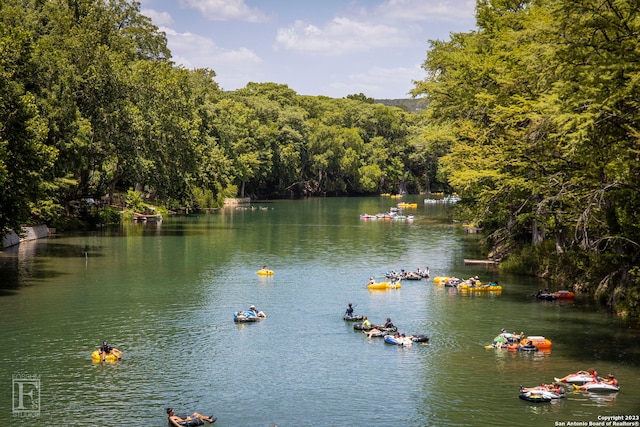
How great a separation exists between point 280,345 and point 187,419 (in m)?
13.0

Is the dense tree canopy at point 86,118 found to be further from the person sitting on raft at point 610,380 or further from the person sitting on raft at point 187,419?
the person sitting on raft at point 610,380

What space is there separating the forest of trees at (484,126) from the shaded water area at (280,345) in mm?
5437

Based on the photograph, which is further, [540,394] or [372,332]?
[372,332]

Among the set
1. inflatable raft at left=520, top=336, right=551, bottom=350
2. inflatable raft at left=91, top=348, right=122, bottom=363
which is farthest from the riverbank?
inflatable raft at left=520, top=336, right=551, bottom=350

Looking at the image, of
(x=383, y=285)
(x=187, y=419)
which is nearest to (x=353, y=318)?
(x=383, y=285)

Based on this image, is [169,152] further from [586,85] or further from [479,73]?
[586,85]

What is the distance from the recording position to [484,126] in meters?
73.2

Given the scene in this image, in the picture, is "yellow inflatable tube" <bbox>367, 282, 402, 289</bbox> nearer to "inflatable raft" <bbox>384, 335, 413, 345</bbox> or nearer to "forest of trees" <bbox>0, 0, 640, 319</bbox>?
"forest of trees" <bbox>0, 0, 640, 319</bbox>

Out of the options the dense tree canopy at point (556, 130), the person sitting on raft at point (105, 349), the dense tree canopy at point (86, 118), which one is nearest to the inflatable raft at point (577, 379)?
the dense tree canopy at point (556, 130)

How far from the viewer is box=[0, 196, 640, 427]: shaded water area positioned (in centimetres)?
3206

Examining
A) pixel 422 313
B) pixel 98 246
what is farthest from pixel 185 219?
pixel 422 313

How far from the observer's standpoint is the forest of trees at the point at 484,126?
1467 inches

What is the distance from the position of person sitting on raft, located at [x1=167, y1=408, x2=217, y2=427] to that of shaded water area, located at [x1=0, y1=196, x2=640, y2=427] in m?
0.51

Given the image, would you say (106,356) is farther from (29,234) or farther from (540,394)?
(29,234)
